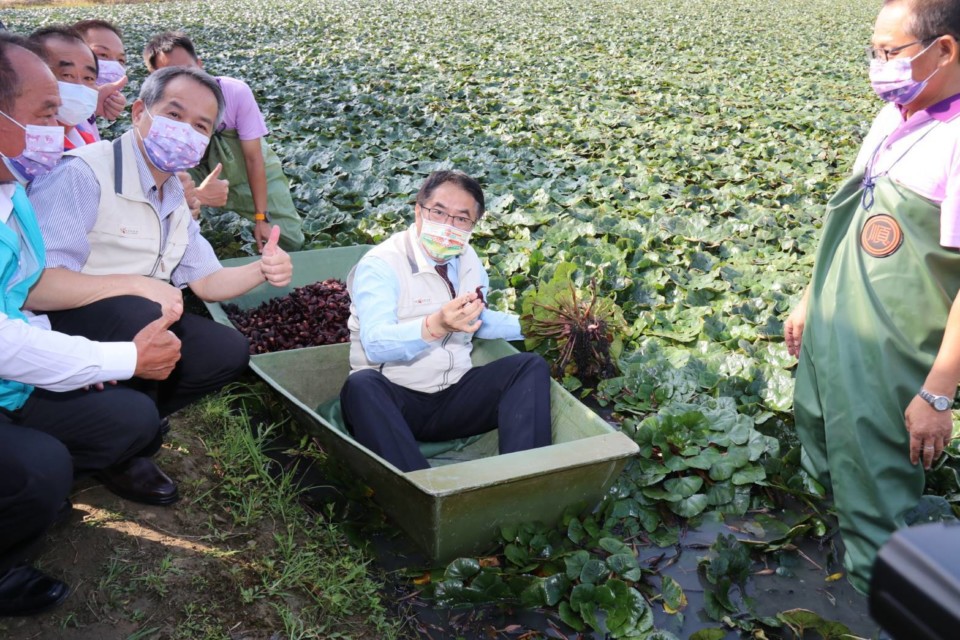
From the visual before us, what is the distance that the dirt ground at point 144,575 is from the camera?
212 cm

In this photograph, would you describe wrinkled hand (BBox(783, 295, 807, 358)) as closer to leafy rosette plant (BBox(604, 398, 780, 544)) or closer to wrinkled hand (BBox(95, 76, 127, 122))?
leafy rosette plant (BBox(604, 398, 780, 544))

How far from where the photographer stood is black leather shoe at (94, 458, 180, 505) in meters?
2.54

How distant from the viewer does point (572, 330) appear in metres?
3.39

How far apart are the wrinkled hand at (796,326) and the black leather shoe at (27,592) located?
2.31 m

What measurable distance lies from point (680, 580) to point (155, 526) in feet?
5.26

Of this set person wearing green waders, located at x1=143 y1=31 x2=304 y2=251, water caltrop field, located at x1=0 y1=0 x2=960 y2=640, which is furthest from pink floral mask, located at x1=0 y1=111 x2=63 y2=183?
water caltrop field, located at x1=0 y1=0 x2=960 y2=640

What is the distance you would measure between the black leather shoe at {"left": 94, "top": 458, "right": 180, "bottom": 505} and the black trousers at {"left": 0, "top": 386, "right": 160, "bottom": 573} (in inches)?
2.4

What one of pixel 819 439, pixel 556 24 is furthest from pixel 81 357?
pixel 556 24

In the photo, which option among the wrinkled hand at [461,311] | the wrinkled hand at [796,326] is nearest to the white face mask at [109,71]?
the wrinkled hand at [461,311]

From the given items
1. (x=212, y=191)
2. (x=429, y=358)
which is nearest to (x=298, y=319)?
(x=212, y=191)

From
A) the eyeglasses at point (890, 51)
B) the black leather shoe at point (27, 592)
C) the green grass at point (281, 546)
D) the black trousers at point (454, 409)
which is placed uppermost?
the eyeglasses at point (890, 51)

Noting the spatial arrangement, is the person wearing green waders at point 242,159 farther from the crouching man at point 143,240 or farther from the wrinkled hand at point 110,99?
the crouching man at point 143,240

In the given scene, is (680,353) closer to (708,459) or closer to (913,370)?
(708,459)

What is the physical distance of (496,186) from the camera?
5.74m
